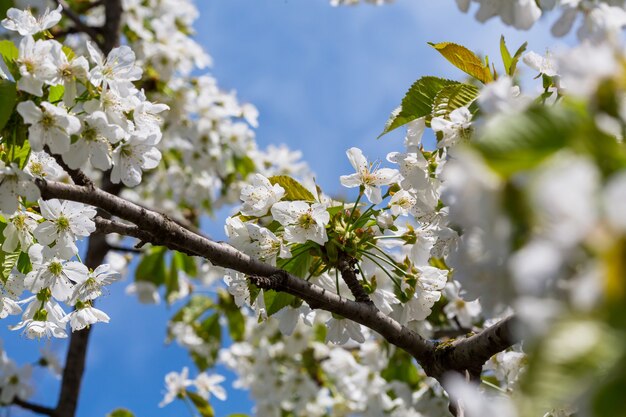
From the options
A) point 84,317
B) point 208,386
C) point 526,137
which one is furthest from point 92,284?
point 208,386

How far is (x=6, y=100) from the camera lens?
1.63 meters

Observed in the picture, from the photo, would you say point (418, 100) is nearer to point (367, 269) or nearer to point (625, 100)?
point (367, 269)

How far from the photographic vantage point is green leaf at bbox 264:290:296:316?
2.08 meters

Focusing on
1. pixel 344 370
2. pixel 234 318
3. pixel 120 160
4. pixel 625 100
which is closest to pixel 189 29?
pixel 234 318

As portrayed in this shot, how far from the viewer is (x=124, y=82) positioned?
1.86 metres

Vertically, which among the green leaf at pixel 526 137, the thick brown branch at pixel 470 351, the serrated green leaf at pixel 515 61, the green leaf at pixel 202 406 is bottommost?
the green leaf at pixel 526 137

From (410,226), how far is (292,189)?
16.2 inches

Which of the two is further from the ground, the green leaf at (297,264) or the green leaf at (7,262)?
the green leaf at (297,264)

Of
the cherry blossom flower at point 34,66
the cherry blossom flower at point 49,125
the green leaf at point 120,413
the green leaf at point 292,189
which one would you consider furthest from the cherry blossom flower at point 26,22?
the green leaf at point 120,413

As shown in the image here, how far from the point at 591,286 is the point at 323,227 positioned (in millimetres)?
1262

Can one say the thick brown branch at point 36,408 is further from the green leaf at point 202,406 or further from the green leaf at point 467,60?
the green leaf at point 467,60

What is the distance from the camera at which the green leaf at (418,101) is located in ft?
6.49

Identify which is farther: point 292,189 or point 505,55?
A: point 292,189

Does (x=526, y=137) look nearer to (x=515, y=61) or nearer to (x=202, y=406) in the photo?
(x=515, y=61)
